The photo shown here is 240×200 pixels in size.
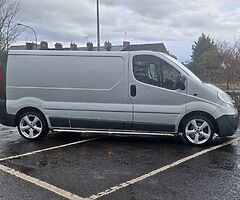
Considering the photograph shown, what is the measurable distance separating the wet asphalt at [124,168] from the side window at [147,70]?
1311 millimetres

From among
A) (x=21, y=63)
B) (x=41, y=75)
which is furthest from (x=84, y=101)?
(x=21, y=63)

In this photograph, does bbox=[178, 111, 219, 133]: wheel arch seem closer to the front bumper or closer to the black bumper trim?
the front bumper

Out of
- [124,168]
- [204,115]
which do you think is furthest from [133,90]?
[124,168]

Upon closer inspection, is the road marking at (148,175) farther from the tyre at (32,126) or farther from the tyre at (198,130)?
the tyre at (32,126)

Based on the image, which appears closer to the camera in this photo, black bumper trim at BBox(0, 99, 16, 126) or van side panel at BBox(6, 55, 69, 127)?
van side panel at BBox(6, 55, 69, 127)

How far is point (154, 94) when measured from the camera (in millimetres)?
7078

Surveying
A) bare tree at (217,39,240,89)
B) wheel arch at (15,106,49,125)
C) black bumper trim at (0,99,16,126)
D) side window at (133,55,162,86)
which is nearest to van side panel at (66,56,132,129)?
side window at (133,55,162,86)

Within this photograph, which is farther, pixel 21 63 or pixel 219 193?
pixel 21 63

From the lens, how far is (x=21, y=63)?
7488 millimetres

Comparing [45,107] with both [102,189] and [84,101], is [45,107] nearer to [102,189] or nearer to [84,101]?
[84,101]

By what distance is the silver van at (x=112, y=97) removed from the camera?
6980 mm

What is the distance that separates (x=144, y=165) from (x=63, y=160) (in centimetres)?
138

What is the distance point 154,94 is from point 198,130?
44.0 inches

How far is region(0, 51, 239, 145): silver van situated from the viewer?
6.98 m
